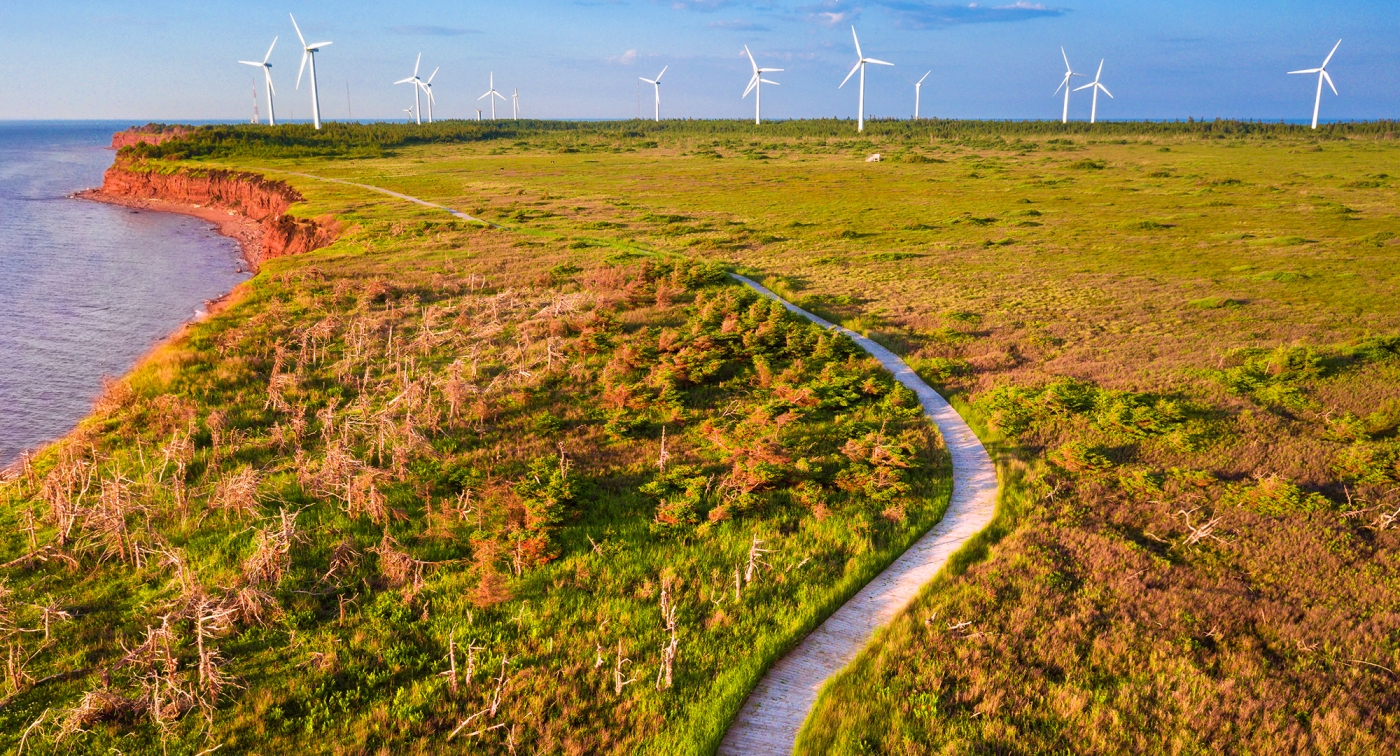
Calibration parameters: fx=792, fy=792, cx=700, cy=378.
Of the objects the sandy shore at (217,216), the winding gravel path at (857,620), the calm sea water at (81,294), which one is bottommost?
the winding gravel path at (857,620)

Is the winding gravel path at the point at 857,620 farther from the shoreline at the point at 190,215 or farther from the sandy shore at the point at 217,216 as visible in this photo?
the sandy shore at the point at 217,216

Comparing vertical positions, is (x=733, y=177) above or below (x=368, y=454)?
above

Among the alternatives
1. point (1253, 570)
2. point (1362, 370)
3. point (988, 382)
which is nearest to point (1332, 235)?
point (1362, 370)

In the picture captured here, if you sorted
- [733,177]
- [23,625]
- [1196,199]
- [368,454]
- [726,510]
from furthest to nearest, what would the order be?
[733,177]
[1196,199]
[368,454]
[726,510]
[23,625]

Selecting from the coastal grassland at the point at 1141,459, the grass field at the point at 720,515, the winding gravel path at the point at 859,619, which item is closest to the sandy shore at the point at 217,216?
the coastal grassland at the point at 1141,459

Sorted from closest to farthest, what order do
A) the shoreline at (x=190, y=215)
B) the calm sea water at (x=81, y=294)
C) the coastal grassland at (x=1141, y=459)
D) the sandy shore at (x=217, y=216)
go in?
the coastal grassland at (x=1141, y=459) < the shoreline at (x=190, y=215) < the calm sea water at (x=81, y=294) < the sandy shore at (x=217, y=216)

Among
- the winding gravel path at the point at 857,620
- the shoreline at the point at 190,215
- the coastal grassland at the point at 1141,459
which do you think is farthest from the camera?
the shoreline at the point at 190,215

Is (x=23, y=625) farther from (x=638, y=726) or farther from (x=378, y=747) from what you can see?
(x=638, y=726)
